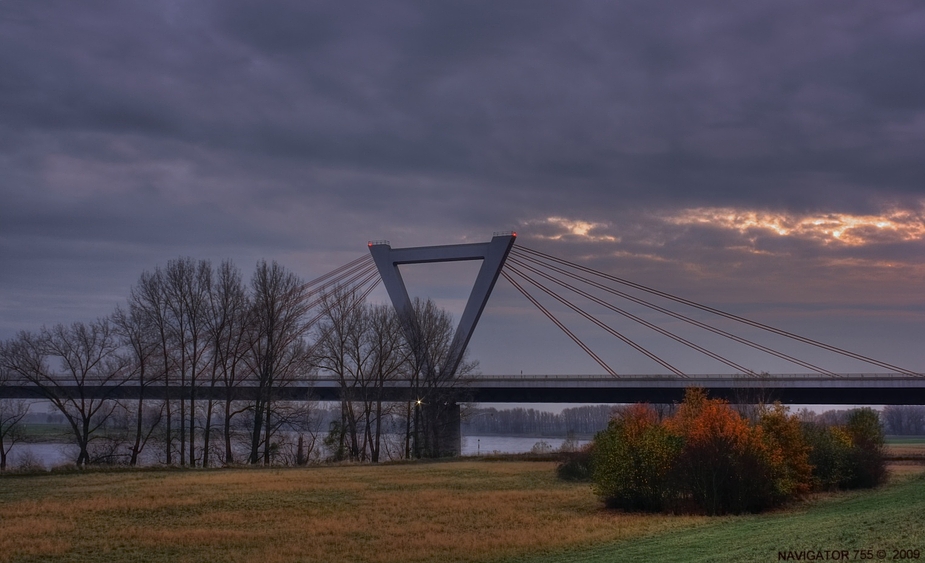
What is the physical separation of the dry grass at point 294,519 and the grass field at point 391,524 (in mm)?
42

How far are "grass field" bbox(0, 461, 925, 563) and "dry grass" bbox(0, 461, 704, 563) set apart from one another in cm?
4

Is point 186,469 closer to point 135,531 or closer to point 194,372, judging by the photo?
point 194,372

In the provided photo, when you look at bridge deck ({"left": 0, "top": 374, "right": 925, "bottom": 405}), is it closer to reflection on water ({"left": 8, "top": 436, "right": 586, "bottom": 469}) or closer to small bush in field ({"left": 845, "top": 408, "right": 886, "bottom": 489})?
reflection on water ({"left": 8, "top": 436, "right": 586, "bottom": 469})

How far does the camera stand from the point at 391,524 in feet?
58.1

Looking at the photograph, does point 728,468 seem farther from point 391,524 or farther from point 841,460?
point 391,524

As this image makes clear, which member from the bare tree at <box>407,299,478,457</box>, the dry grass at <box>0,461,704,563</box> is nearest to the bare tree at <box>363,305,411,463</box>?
the bare tree at <box>407,299,478,457</box>

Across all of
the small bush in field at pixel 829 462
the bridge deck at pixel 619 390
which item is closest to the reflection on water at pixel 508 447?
the bridge deck at pixel 619 390

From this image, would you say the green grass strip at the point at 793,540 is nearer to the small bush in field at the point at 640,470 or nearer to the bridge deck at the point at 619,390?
the small bush in field at the point at 640,470

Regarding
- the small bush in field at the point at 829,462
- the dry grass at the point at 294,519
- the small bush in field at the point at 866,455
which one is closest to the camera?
the dry grass at the point at 294,519

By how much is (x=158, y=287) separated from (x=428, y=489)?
76.5 feet

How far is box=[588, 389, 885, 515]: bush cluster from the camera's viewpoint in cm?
1991

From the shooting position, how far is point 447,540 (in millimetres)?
15289

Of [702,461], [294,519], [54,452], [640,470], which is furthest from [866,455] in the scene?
[54,452]

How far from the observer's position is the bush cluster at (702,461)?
19.9 m
